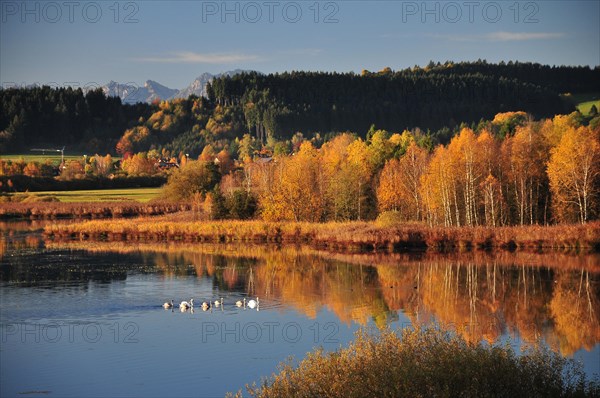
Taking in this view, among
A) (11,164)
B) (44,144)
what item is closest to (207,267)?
(11,164)

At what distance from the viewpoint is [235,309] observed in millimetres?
36719

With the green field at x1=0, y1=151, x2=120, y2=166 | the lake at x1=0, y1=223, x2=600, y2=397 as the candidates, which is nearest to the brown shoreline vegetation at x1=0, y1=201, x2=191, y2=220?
the lake at x1=0, y1=223, x2=600, y2=397

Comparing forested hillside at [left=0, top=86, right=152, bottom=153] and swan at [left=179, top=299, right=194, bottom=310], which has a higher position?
forested hillside at [left=0, top=86, right=152, bottom=153]

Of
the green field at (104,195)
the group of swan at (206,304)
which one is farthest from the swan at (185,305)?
the green field at (104,195)

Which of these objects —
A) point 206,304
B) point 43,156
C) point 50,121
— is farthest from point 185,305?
point 50,121

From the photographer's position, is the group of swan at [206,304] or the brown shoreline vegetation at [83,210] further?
the brown shoreline vegetation at [83,210]

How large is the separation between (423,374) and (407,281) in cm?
2658

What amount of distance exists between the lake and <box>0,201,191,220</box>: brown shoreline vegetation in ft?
94.3

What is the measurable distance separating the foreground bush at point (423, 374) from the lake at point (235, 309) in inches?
114

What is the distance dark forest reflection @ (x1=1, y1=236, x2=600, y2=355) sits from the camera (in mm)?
34125

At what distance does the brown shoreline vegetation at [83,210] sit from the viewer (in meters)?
87.6

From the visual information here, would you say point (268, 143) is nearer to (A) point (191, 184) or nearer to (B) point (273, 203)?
(A) point (191, 184)

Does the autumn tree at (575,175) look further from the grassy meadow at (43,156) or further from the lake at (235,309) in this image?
the grassy meadow at (43,156)

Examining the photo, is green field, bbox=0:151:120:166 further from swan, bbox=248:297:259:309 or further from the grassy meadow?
swan, bbox=248:297:259:309
